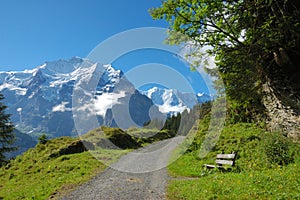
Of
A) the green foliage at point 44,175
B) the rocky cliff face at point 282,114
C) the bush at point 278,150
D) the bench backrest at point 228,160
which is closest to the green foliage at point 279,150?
the bush at point 278,150

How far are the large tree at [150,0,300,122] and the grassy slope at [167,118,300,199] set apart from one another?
12.5ft

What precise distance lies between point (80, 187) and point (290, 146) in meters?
12.3

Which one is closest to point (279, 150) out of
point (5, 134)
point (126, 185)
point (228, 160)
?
point (228, 160)

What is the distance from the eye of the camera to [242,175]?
12.2m

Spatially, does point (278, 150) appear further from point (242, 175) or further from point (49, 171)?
point (49, 171)

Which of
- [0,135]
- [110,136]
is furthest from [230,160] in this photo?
[0,135]

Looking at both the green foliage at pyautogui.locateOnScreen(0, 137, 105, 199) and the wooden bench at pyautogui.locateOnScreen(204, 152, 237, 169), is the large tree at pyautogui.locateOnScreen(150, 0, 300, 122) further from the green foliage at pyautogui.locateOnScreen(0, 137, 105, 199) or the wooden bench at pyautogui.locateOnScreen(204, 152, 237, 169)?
the green foliage at pyautogui.locateOnScreen(0, 137, 105, 199)

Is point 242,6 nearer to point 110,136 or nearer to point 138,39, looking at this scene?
point 138,39

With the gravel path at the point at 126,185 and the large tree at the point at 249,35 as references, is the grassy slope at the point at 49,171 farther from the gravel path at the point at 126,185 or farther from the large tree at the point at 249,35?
the large tree at the point at 249,35

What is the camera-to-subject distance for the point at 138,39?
20.2 m

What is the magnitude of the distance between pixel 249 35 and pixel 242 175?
297 inches

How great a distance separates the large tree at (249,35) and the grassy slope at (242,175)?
3811 millimetres

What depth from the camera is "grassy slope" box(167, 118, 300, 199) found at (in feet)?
29.2

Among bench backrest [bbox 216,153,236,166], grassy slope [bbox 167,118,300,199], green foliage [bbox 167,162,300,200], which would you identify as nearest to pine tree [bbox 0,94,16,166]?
grassy slope [bbox 167,118,300,199]
